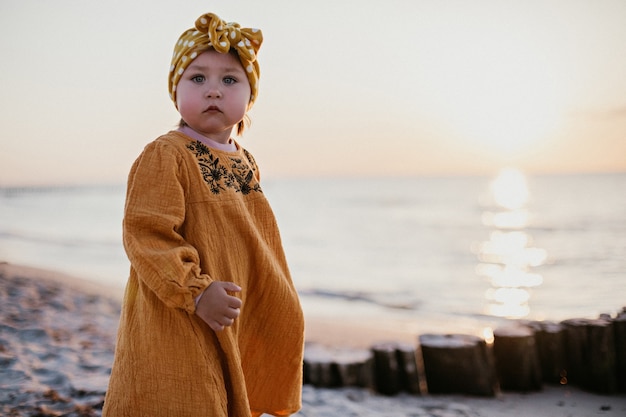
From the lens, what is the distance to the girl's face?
6.55 feet

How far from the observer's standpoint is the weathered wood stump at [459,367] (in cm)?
429

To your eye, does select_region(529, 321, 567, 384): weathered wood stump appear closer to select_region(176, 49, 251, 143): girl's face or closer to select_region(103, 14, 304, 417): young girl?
select_region(103, 14, 304, 417): young girl

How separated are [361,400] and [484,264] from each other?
10605mm

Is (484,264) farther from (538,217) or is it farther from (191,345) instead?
(538,217)

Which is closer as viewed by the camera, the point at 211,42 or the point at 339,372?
the point at 211,42

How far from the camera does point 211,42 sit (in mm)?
Answer: 1976

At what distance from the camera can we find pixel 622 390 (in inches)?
172

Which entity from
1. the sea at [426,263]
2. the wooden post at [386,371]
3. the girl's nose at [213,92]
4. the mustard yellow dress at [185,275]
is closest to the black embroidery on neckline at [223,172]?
the mustard yellow dress at [185,275]

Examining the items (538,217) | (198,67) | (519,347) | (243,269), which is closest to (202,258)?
(243,269)

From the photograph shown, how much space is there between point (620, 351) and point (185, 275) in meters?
3.91

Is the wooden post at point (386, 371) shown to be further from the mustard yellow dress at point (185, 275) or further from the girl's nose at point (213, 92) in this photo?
the girl's nose at point (213, 92)

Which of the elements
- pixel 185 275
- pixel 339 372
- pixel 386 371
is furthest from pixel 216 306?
pixel 386 371

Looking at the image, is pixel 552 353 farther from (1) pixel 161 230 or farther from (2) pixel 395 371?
(1) pixel 161 230

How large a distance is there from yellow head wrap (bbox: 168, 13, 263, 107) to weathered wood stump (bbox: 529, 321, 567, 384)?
351 cm
